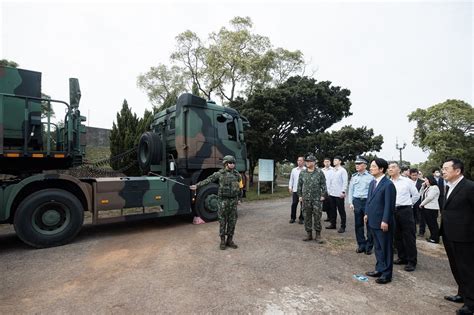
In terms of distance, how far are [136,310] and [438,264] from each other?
4537mm

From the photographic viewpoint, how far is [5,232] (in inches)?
243

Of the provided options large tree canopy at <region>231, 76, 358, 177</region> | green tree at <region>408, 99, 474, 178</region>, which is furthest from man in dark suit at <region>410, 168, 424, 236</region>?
green tree at <region>408, 99, 474, 178</region>

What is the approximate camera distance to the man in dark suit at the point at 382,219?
11.9 ft

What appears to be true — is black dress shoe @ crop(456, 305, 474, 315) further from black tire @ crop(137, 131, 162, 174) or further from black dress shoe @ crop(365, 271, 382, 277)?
black tire @ crop(137, 131, 162, 174)

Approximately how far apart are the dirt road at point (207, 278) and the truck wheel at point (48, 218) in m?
0.23

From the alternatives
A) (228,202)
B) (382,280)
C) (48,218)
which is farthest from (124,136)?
(382,280)

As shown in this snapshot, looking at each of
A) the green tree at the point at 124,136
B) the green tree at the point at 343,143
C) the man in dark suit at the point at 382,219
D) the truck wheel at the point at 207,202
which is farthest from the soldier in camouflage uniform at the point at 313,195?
the green tree at the point at 343,143

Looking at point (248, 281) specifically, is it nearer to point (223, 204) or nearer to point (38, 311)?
point (223, 204)

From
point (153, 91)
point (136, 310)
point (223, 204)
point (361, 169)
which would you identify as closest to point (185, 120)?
point (223, 204)

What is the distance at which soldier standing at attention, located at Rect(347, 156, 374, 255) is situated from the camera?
494 centimetres

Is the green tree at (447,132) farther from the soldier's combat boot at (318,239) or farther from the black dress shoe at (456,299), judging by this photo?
the black dress shoe at (456,299)

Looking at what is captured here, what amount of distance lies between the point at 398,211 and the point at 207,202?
4.25 meters

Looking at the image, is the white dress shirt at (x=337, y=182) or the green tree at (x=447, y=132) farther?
the green tree at (x=447, y=132)

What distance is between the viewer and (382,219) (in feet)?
12.2
